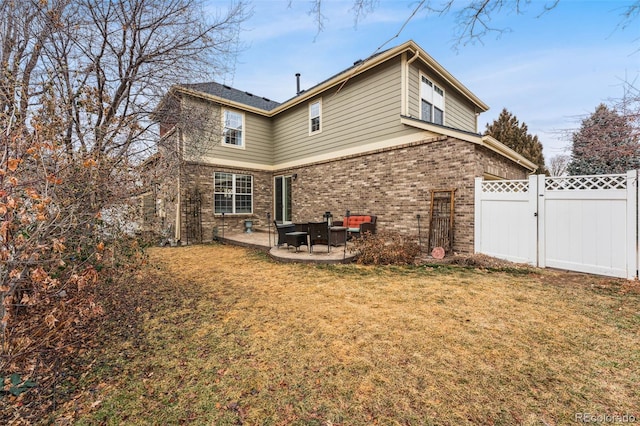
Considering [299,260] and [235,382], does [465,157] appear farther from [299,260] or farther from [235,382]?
[235,382]

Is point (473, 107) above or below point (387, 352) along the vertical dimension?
above

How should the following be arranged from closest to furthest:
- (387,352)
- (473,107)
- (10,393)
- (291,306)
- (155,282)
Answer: (10,393)
(387,352)
(291,306)
(155,282)
(473,107)

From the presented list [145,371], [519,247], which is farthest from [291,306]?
[519,247]

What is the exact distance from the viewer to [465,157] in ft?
22.9

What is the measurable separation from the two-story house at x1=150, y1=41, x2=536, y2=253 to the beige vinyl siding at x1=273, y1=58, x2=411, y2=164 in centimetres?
4

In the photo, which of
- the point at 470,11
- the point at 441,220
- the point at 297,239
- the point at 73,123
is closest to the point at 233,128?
the point at 297,239

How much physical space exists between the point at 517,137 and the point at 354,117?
15.4m

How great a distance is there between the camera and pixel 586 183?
5.35 meters

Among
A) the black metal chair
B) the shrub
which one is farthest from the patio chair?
the shrub

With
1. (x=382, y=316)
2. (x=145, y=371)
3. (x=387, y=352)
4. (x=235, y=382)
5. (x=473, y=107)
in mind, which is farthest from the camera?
(x=473, y=107)

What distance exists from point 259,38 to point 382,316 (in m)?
5.42

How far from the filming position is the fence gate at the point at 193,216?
10719mm

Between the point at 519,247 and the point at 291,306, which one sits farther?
the point at 519,247

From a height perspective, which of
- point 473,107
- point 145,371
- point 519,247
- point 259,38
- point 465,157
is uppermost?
point 473,107
